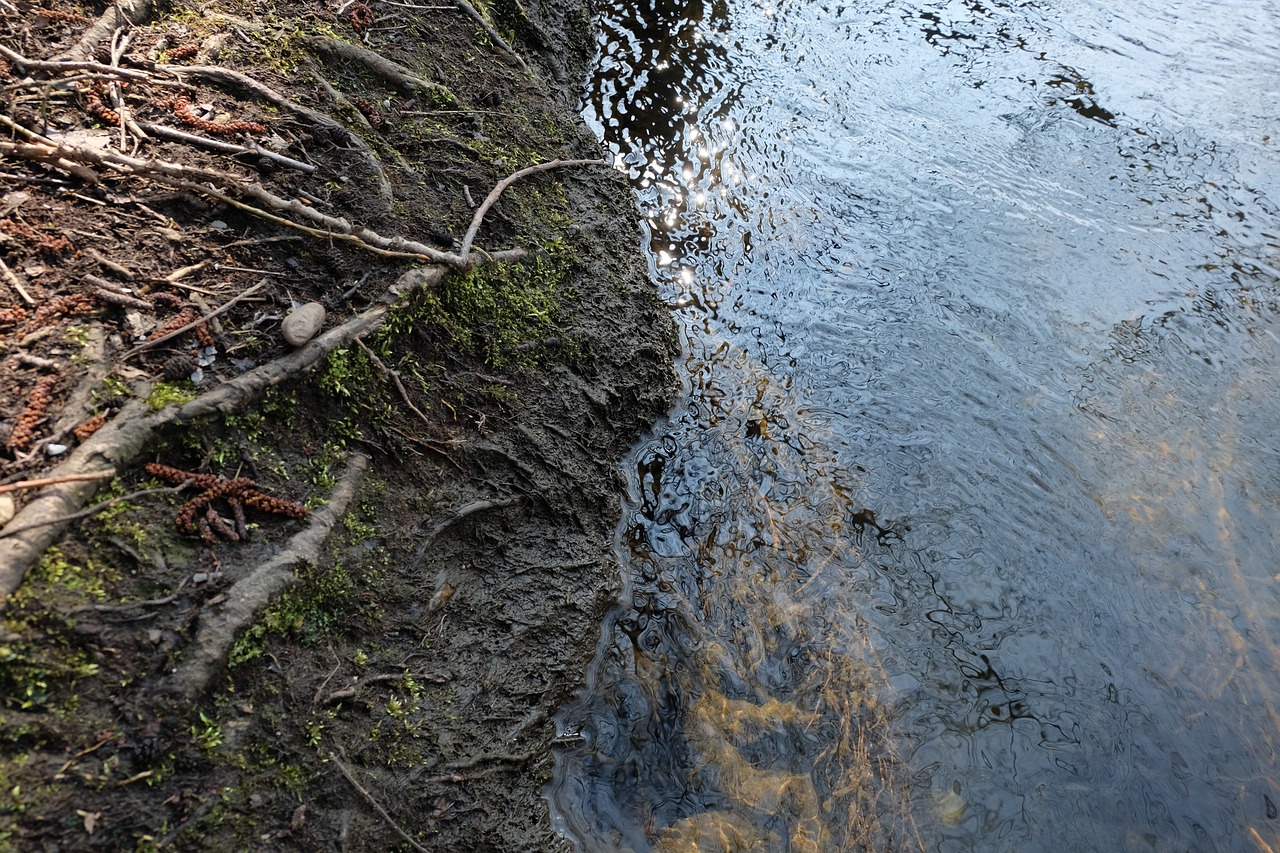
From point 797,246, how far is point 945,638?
3.07 meters

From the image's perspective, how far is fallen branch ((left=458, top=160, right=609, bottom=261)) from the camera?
3.88 meters

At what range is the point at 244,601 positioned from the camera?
253 cm

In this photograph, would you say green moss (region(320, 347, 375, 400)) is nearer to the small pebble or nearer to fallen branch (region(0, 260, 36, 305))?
the small pebble

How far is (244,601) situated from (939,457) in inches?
151

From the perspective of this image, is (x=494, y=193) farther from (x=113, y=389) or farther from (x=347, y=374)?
(x=113, y=389)

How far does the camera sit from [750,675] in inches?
141

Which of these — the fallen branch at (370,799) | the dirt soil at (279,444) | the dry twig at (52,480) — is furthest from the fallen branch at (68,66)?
the fallen branch at (370,799)

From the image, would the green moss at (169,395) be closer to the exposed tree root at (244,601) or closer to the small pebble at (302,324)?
the small pebble at (302,324)

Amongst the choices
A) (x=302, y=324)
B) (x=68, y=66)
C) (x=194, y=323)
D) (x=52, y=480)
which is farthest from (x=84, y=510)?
(x=68, y=66)

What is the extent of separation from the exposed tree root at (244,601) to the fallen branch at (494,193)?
151 centimetres

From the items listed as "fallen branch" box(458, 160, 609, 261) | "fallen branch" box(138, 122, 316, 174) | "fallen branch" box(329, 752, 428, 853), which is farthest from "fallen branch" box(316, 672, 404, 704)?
"fallen branch" box(138, 122, 316, 174)

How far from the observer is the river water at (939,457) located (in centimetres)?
343

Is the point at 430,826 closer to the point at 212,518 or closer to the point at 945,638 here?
the point at 212,518

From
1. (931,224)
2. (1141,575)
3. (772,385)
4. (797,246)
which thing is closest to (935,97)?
(931,224)
